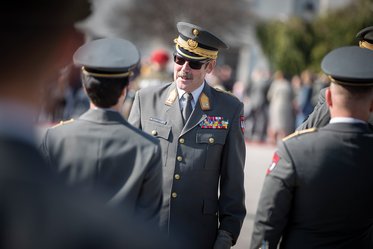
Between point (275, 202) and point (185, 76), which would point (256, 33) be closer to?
point (185, 76)

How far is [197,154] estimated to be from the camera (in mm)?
3467

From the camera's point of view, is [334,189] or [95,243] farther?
[334,189]

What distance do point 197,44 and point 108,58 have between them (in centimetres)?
132

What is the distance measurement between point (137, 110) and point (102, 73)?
3.89ft

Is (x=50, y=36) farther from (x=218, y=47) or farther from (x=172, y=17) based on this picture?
(x=172, y=17)

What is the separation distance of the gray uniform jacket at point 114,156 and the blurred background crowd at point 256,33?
12894 mm

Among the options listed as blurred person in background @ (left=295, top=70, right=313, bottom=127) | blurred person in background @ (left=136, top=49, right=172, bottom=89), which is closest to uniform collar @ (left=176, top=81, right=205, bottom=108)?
blurred person in background @ (left=136, top=49, right=172, bottom=89)

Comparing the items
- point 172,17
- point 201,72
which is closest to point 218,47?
point 201,72

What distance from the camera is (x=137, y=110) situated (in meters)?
3.65

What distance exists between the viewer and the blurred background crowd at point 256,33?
1639 centimetres

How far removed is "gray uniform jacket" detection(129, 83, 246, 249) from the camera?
11.3ft

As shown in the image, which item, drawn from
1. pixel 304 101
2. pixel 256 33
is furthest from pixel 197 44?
pixel 256 33

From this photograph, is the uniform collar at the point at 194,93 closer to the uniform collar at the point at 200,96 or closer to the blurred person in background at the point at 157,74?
the uniform collar at the point at 200,96

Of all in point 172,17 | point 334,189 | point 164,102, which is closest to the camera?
point 334,189
